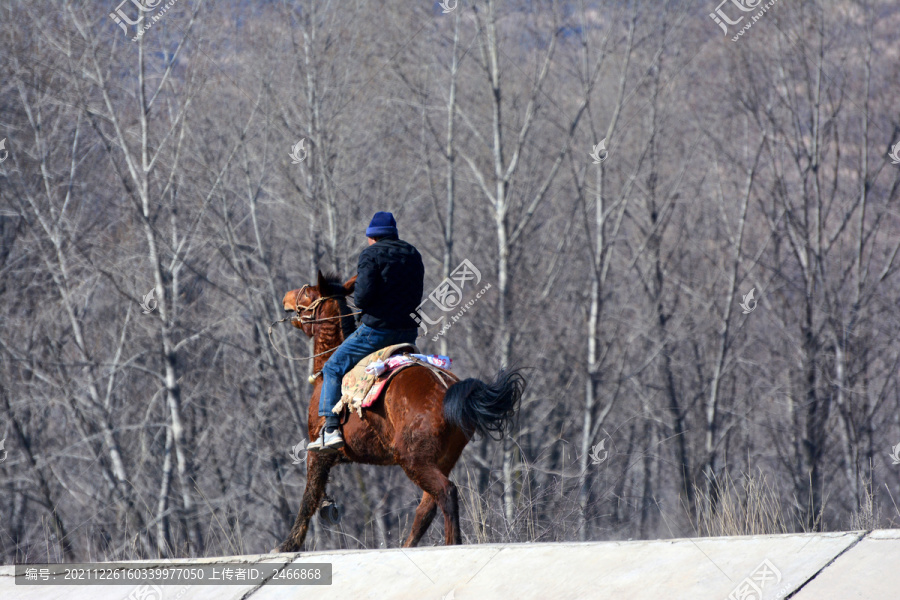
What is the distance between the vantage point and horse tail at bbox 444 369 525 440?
611cm

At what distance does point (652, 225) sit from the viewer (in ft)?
73.4

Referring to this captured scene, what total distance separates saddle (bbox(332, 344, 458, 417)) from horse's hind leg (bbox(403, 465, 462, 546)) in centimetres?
59

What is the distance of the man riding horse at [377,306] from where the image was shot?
264 inches

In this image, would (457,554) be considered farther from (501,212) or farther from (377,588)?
(501,212)

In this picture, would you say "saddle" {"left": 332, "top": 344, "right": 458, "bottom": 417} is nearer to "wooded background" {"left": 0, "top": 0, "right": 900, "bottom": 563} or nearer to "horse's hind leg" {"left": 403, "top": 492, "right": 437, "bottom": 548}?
"horse's hind leg" {"left": 403, "top": 492, "right": 437, "bottom": 548}

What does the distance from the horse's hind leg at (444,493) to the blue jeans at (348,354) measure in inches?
33.6

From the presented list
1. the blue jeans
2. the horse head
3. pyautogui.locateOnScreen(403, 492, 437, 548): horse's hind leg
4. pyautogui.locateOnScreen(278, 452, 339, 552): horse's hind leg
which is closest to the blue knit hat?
the horse head

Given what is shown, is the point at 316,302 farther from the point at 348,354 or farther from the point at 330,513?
the point at 330,513

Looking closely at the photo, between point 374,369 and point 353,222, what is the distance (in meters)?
13.7

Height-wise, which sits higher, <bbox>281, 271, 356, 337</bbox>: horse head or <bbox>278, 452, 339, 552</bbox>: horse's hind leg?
<bbox>281, 271, 356, 337</bbox>: horse head

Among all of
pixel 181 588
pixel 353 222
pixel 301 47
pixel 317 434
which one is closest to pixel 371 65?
pixel 301 47

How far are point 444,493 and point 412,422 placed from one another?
541 mm


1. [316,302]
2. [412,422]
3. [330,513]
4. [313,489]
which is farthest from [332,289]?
[330,513]

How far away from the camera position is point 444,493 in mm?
6152
